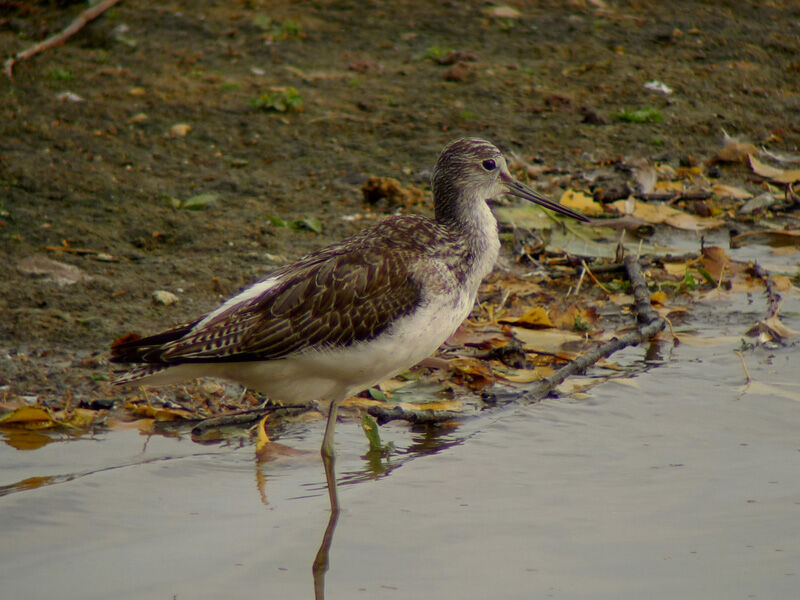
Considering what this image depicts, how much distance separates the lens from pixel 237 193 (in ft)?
27.4

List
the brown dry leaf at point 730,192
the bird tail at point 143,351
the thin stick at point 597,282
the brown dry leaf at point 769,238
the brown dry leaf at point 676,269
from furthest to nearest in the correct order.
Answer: the brown dry leaf at point 730,192, the brown dry leaf at point 769,238, the brown dry leaf at point 676,269, the thin stick at point 597,282, the bird tail at point 143,351

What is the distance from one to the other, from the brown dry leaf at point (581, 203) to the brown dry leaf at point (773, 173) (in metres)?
1.68

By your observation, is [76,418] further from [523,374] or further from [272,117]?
[272,117]

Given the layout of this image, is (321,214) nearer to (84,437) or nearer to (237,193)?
(237,193)

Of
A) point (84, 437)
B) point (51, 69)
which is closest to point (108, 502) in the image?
point (84, 437)

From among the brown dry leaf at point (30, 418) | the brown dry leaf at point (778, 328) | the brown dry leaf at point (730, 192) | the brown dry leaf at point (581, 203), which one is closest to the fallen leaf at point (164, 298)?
the brown dry leaf at point (30, 418)

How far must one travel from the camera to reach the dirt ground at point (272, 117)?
7031 mm

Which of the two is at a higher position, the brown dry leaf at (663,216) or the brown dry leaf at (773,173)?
the brown dry leaf at (773,173)

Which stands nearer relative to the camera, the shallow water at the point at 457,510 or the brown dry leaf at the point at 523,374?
the shallow water at the point at 457,510

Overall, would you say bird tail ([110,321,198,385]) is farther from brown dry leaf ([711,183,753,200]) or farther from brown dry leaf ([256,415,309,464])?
brown dry leaf ([711,183,753,200])

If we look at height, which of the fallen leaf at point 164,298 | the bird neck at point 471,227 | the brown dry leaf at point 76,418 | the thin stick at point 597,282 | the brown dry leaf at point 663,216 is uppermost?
the bird neck at point 471,227

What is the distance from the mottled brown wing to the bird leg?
0.43m

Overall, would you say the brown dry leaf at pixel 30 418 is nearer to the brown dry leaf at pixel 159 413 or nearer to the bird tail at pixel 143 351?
the brown dry leaf at pixel 159 413

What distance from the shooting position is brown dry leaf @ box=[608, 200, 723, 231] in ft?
27.4
